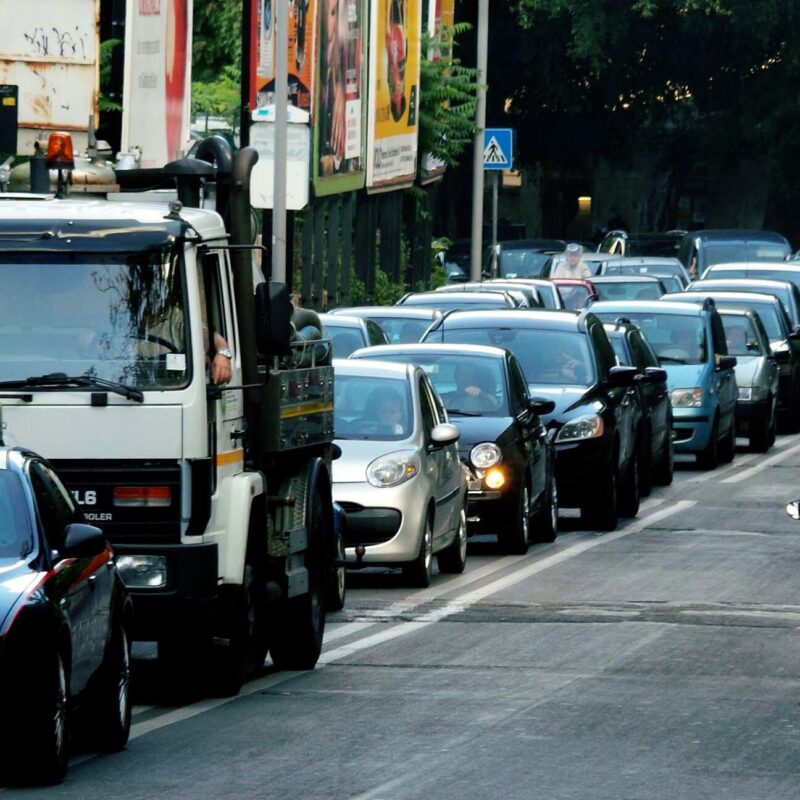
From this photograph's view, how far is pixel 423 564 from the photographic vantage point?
1680 centimetres

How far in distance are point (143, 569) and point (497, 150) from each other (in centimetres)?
3270

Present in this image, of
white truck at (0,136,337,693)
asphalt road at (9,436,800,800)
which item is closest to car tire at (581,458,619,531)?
asphalt road at (9,436,800,800)

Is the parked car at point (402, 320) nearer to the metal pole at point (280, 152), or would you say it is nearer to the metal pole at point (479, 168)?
the metal pole at point (280, 152)

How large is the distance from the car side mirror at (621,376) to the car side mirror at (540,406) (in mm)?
1888

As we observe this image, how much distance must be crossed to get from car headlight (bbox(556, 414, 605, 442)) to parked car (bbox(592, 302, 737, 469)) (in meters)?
5.94

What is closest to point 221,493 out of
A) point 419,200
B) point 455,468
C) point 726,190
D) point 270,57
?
point 455,468

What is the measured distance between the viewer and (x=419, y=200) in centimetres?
4581

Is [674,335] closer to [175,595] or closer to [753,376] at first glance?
[753,376]

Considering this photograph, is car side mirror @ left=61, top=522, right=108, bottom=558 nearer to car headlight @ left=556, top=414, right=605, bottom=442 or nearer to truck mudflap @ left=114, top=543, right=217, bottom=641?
truck mudflap @ left=114, top=543, right=217, bottom=641

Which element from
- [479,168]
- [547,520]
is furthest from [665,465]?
[479,168]

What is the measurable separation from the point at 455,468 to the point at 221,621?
631 cm

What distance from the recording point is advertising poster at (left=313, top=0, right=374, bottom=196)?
34.5 meters

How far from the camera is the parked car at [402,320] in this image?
26.4 meters

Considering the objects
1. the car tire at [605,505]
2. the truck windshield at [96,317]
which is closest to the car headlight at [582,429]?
the car tire at [605,505]
